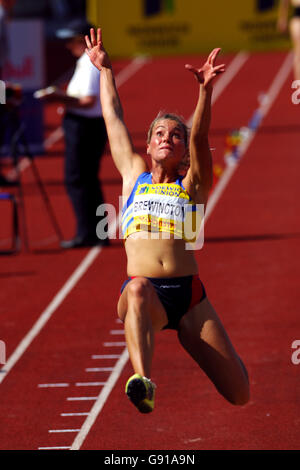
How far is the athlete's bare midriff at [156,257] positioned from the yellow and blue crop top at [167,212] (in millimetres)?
52

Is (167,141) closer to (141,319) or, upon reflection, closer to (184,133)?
(184,133)

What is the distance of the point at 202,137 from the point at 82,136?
6163 mm

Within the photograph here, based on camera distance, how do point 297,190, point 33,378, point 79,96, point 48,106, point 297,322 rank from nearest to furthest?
point 33,378, point 297,322, point 79,96, point 297,190, point 48,106

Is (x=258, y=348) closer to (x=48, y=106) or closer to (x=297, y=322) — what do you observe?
(x=297, y=322)

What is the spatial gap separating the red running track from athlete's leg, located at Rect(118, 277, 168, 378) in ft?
5.26

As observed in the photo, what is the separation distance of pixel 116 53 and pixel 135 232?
22.7m

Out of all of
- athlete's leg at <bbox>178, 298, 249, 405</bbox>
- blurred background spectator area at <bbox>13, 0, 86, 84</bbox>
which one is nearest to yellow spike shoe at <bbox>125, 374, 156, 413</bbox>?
athlete's leg at <bbox>178, 298, 249, 405</bbox>

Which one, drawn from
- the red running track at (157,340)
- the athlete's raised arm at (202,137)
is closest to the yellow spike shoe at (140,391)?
the athlete's raised arm at (202,137)

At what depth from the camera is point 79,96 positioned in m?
12.2

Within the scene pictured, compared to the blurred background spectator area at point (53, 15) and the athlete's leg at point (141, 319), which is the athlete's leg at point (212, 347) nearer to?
the athlete's leg at point (141, 319)

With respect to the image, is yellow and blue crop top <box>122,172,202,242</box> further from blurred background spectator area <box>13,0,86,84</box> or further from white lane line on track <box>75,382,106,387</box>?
blurred background spectator area <box>13,0,86,84</box>

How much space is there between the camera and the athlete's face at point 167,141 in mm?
6650

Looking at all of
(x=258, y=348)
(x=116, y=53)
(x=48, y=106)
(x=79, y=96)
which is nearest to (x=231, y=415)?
(x=258, y=348)

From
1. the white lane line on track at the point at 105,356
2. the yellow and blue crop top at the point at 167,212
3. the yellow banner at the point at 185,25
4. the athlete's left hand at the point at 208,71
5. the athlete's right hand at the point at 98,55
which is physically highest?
the athlete's left hand at the point at 208,71
